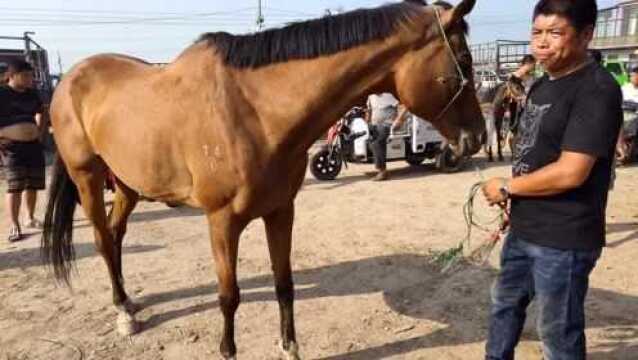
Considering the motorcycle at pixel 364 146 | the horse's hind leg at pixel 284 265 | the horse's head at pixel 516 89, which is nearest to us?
the horse's hind leg at pixel 284 265

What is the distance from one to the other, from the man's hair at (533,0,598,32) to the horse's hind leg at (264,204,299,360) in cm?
172

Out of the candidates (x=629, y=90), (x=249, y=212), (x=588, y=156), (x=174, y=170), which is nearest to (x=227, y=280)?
(x=249, y=212)

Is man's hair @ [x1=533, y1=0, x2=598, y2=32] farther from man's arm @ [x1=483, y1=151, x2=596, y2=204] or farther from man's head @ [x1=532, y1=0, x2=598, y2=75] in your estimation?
man's arm @ [x1=483, y1=151, x2=596, y2=204]

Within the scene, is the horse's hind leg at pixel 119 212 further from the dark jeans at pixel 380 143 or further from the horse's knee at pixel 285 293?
the dark jeans at pixel 380 143

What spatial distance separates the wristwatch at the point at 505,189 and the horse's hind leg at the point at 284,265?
1.33 m

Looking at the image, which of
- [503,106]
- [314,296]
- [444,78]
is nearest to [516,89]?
[503,106]

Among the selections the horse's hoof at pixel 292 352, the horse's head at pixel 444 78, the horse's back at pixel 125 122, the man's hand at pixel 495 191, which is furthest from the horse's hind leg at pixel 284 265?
the man's hand at pixel 495 191

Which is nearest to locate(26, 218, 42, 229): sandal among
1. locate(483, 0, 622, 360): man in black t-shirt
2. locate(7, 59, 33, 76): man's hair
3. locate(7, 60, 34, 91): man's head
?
locate(7, 60, 34, 91): man's head

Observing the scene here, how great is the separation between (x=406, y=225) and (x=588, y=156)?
3.88m

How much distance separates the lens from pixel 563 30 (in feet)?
5.34

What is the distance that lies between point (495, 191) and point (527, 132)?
→ 28 cm

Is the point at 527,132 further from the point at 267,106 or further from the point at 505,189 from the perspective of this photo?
the point at 267,106

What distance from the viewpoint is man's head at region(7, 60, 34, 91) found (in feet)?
17.9

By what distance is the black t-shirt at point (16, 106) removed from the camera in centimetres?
531
